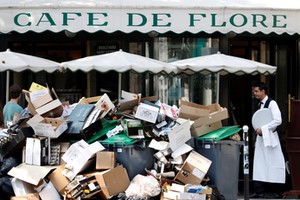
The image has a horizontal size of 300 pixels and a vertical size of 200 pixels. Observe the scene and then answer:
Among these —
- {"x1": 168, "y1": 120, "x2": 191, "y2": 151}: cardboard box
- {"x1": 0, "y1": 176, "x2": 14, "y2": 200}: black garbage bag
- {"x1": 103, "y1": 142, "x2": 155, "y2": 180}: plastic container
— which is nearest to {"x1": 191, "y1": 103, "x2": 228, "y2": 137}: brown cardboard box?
{"x1": 168, "y1": 120, "x2": 191, "y2": 151}: cardboard box

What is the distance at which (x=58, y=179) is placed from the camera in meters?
9.53

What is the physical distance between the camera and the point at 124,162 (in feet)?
31.9

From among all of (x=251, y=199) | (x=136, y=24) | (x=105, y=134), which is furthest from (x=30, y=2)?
(x=251, y=199)

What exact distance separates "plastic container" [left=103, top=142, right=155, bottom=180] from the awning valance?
312 centimetres

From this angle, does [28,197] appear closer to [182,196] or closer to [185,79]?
[182,196]

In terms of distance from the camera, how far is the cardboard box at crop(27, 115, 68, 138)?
968cm

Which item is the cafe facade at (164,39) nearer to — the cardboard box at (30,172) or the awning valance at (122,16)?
the awning valance at (122,16)

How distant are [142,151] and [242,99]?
4.98m

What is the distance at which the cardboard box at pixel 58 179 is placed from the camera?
31.2 feet

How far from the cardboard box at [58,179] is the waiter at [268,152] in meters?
3.49

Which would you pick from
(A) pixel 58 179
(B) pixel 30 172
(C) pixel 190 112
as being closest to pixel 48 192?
(A) pixel 58 179

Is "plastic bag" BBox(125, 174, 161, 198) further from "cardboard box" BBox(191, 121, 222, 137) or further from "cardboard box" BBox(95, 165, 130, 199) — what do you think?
"cardboard box" BBox(191, 121, 222, 137)

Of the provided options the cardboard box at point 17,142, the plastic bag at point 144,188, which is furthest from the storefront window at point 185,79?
the plastic bag at point 144,188

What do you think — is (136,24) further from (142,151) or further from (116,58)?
(142,151)
